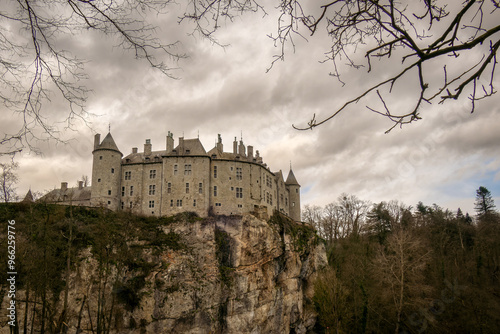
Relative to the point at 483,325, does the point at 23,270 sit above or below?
above

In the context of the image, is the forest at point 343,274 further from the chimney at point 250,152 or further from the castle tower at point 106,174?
the chimney at point 250,152

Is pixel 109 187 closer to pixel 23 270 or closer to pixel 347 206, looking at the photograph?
pixel 23 270

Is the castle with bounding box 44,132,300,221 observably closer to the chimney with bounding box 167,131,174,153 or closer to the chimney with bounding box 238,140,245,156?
the chimney with bounding box 167,131,174,153

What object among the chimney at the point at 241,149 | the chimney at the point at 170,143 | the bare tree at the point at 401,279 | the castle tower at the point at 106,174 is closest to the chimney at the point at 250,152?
the chimney at the point at 241,149

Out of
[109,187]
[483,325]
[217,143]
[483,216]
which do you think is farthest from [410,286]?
[483,216]

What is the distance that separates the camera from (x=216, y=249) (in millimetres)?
35062

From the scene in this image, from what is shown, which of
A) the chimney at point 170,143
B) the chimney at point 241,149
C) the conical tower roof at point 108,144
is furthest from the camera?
the chimney at point 241,149

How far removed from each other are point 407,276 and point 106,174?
108 ft

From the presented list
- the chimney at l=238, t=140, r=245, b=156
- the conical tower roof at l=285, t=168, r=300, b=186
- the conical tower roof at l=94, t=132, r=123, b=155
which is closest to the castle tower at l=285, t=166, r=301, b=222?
the conical tower roof at l=285, t=168, r=300, b=186

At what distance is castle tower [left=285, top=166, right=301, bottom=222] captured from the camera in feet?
170

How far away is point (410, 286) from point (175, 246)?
Answer: 825 inches

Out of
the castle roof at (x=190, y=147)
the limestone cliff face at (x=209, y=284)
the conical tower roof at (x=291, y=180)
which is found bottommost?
the limestone cliff face at (x=209, y=284)

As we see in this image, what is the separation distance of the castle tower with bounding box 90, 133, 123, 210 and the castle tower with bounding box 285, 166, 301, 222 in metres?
23.7

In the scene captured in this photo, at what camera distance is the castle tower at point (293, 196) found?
51819mm
